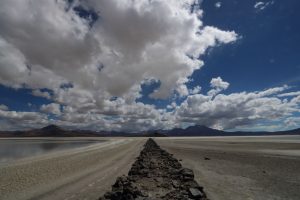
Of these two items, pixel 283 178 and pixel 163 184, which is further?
pixel 283 178

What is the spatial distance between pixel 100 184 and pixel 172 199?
657cm

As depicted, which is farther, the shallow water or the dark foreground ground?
the shallow water

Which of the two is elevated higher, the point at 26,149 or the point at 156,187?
the point at 26,149

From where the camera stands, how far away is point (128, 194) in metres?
10.1

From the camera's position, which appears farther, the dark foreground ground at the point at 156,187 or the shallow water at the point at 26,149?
the shallow water at the point at 26,149

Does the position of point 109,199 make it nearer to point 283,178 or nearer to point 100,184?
point 100,184

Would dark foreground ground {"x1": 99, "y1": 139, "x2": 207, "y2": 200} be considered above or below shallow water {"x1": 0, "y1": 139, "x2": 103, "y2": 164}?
below

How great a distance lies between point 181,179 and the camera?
14.2 metres

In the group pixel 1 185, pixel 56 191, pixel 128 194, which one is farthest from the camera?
pixel 1 185

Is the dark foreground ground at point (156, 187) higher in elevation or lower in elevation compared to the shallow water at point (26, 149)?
lower

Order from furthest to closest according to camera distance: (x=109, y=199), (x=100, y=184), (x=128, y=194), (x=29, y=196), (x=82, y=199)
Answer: (x=100, y=184), (x=29, y=196), (x=82, y=199), (x=109, y=199), (x=128, y=194)

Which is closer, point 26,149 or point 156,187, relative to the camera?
point 156,187

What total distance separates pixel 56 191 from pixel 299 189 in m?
12.6

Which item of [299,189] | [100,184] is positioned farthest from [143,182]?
[299,189]
